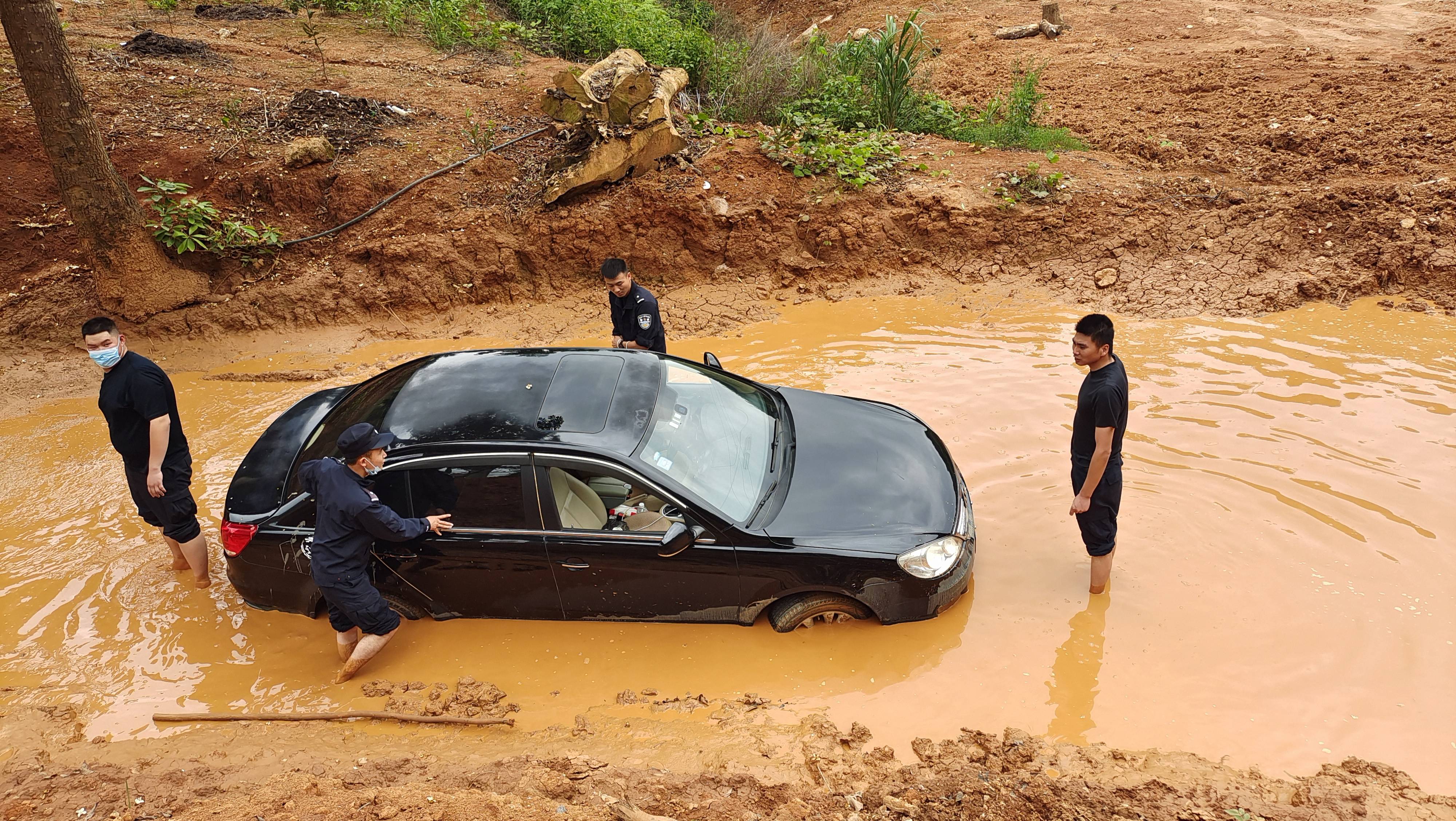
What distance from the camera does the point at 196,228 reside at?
29.5 feet

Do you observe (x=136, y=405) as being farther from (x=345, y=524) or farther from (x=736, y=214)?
(x=736, y=214)

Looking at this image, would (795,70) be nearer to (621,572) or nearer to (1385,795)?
(621,572)

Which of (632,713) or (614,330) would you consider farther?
(614,330)

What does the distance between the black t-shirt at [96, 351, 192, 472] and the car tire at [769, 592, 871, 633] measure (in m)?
3.91

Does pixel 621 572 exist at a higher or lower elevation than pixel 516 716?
higher

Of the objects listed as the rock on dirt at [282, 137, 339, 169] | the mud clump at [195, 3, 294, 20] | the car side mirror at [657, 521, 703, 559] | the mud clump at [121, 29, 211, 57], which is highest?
the mud clump at [195, 3, 294, 20]

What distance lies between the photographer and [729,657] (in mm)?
4555

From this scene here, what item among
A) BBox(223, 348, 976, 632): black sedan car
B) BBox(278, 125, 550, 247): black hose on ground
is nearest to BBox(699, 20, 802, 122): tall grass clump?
BBox(278, 125, 550, 247): black hose on ground

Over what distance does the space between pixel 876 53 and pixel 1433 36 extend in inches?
381

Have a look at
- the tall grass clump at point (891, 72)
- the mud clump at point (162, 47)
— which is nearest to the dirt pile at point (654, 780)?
the tall grass clump at point (891, 72)

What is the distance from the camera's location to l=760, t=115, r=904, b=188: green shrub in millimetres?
10352

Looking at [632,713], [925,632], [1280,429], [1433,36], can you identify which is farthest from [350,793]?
[1433,36]

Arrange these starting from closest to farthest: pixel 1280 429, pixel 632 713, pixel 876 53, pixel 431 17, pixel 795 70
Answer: pixel 632 713
pixel 1280 429
pixel 876 53
pixel 795 70
pixel 431 17

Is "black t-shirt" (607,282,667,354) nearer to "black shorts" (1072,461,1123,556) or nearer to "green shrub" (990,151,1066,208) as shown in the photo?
"black shorts" (1072,461,1123,556)
